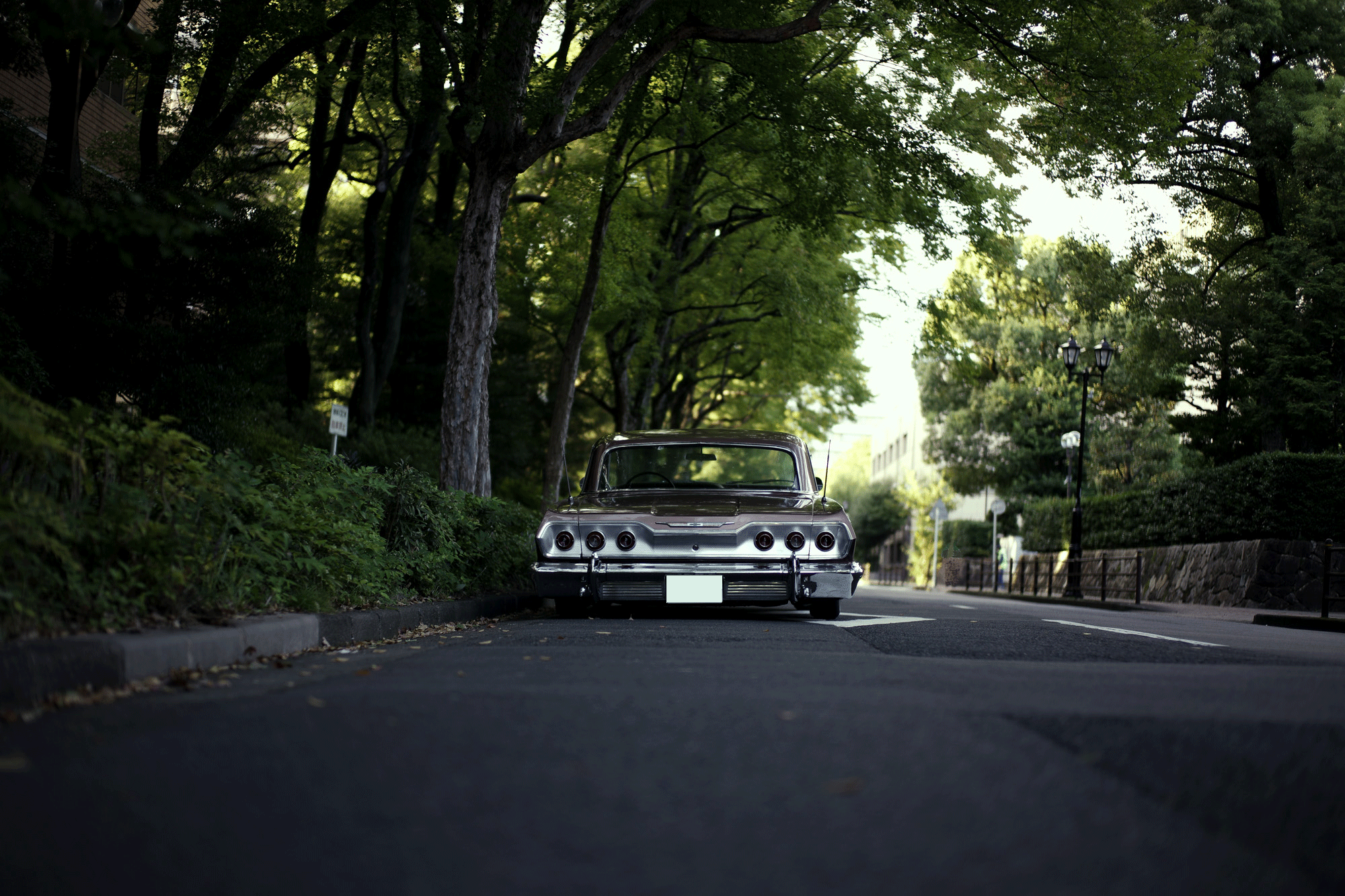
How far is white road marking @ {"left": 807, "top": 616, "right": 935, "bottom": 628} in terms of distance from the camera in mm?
9586

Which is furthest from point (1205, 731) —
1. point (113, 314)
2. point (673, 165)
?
point (673, 165)

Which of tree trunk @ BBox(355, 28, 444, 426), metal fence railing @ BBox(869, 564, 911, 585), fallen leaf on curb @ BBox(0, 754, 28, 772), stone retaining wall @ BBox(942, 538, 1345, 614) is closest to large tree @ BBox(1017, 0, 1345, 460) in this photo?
stone retaining wall @ BBox(942, 538, 1345, 614)

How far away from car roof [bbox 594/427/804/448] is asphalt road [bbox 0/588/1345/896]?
6325 millimetres

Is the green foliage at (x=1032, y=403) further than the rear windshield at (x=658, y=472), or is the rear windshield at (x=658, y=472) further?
the green foliage at (x=1032, y=403)

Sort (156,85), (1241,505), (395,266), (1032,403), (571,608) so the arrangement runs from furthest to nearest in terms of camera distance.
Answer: (1032,403) → (395,266) → (1241,505) → (156,85) → (571,608)

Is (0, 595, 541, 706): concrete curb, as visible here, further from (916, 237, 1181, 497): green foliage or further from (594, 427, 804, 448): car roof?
(916, 237, 1181, 497): green foliage

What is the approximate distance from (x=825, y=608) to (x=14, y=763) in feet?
25.7

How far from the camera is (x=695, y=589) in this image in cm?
948

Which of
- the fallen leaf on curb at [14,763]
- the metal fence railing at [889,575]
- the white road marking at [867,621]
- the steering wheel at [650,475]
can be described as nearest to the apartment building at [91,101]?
the steering wheel at [650,475]

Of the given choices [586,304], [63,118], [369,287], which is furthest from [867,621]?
[369,287]

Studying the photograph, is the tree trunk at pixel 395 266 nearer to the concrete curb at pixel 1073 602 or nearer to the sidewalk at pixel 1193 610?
the concrete curb at pixel 1073 602

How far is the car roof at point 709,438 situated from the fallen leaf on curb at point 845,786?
8.42 m

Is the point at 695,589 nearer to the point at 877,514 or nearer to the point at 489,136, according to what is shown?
the point at 489,136

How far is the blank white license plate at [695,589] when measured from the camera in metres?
9.46
